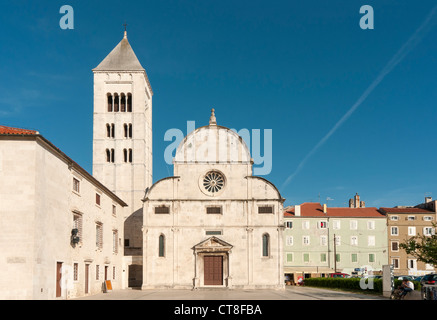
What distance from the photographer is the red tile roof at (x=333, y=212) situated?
71812 mm

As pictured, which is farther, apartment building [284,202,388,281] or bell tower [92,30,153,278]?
apartment building [284,202,388,281]

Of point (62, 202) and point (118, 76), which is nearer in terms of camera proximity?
point (62, 202)

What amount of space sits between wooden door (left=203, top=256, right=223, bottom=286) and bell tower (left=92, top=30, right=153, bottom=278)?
10618 millimetres

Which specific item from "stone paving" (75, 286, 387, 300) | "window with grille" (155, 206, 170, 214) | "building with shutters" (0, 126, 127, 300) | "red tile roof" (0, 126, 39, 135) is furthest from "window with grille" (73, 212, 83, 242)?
"window with grille" (155, 206, 170, 214)

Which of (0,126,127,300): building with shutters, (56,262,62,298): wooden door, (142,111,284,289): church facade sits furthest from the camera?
(142,111,284,289): church facade

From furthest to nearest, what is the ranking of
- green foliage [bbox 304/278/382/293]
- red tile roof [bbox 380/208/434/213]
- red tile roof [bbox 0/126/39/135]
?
red tile roof [bbox 380/208/434/213] < green foliage [bbox 304/278/382/293] < red tile roof [bbox 0/126/39/135]

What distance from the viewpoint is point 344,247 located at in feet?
232

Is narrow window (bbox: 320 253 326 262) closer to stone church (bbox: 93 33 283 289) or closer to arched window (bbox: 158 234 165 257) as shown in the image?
stone church (bbox: 93 33 283 289)

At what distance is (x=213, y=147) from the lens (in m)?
47.6

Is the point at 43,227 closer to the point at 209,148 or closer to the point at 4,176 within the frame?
the point at 4,176

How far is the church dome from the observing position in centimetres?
4725
